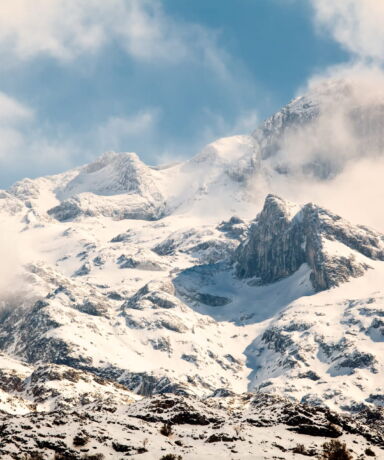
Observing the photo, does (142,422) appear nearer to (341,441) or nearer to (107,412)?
(107,412)

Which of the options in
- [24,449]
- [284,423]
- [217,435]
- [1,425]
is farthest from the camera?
[284,423]

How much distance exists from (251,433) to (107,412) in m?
21.8

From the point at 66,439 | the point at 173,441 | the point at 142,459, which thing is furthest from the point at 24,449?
the point at 173,441

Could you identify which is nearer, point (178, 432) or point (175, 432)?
point (175, 432)

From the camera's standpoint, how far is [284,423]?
108375 millimetres

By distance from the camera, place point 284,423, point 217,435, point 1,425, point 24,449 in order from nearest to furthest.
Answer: point 24,449, point 1,425, point 217,435, point 284,423

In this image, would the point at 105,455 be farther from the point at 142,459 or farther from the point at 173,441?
the point at 173,441

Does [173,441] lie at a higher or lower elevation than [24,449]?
higher

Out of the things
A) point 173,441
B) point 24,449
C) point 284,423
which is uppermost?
point 284,423

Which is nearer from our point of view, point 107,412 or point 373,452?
point 373,452

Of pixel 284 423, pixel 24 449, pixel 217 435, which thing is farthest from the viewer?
pixel 284 423

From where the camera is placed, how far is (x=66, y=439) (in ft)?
303

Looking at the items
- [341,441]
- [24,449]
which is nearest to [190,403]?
[341,441]

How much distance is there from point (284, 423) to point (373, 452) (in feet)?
43.1
